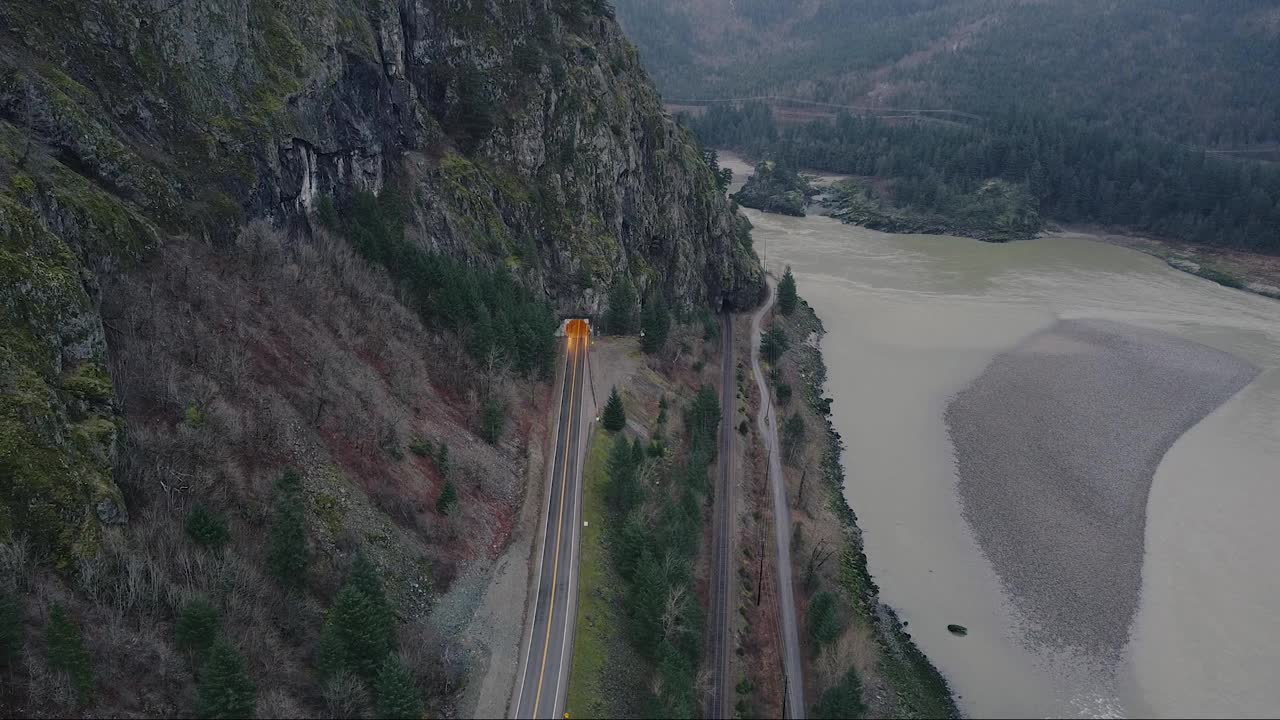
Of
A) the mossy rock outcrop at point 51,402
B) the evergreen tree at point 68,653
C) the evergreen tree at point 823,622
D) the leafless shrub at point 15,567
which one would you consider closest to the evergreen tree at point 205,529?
the mossy rock outcrop at point 51,402

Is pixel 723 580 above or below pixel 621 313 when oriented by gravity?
below

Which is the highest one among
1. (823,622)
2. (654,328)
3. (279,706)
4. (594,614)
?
(654,328)

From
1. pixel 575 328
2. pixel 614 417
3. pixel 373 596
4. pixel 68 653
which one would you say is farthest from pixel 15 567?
pixel 575 328

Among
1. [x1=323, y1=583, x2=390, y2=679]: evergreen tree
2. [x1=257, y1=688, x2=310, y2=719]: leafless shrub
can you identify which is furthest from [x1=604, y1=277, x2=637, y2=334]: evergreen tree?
[x1=257, y1=688, x2=310, y2=719]: leafless shrub

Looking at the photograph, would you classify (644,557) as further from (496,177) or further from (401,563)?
(496,177)

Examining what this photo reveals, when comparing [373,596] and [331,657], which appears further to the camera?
[373,596]

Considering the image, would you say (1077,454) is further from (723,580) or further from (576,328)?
(576,328)
